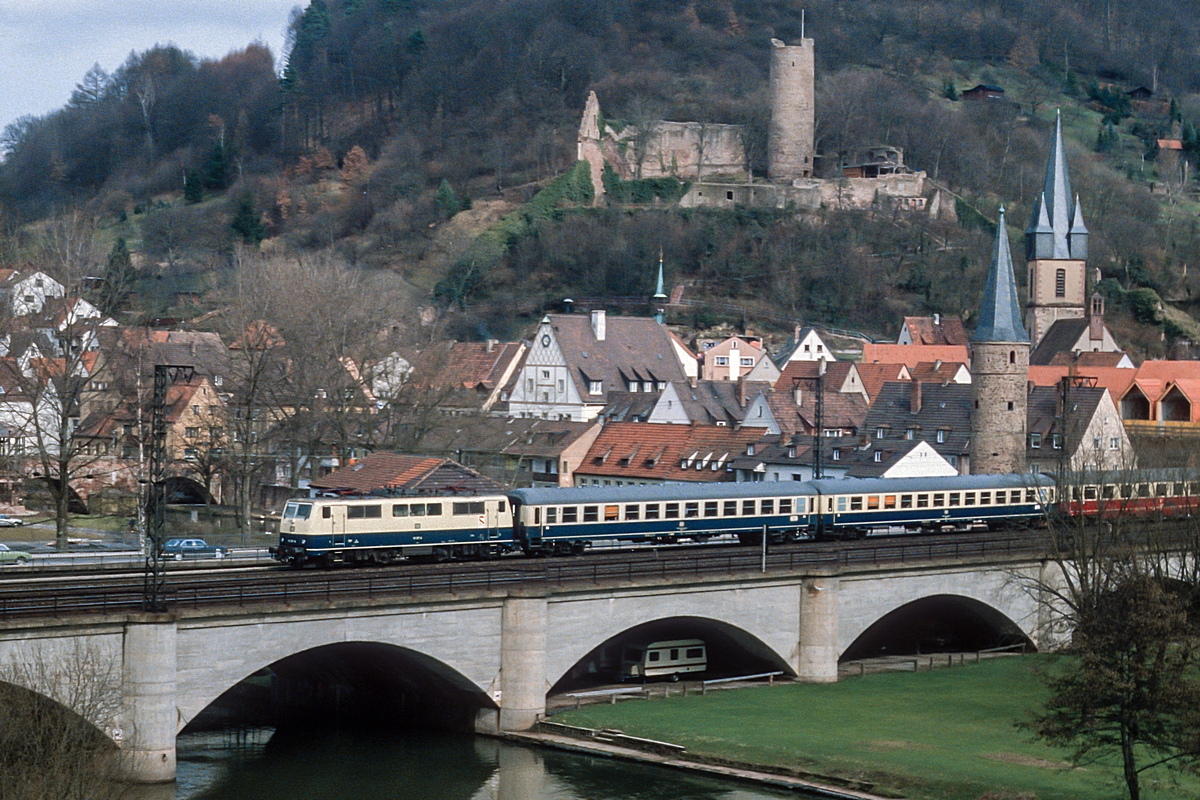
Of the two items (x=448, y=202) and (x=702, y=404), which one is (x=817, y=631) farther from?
(x=448, y=202)

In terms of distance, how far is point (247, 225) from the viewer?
169250mm

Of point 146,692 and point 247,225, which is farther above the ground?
point 247,225

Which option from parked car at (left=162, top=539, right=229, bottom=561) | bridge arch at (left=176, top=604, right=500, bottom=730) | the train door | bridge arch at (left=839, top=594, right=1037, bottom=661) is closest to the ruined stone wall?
bridge arch at (left=839, top=594, right=1037, bottom=661)

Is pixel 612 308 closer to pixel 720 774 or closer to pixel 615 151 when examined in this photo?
pixel 615 151

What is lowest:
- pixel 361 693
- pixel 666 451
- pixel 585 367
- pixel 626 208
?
pixel 361 693

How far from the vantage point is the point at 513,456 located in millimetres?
85562

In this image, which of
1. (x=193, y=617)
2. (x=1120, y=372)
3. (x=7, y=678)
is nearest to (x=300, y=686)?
(x=193, y=617)

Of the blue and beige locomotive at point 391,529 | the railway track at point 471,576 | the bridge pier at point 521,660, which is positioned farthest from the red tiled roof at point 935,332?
the bridge pier at point 521,660

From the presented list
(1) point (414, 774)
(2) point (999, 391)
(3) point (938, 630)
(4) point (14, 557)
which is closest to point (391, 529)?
(1) point (414, 774)

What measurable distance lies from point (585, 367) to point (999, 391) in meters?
35.0

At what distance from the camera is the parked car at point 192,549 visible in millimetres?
51719

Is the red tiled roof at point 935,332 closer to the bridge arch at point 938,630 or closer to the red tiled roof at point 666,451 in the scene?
the red tiled roof at point 666,451

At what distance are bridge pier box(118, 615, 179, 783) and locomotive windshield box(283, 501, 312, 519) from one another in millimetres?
10101

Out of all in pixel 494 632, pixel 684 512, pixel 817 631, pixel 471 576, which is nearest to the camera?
pixel 494 632
